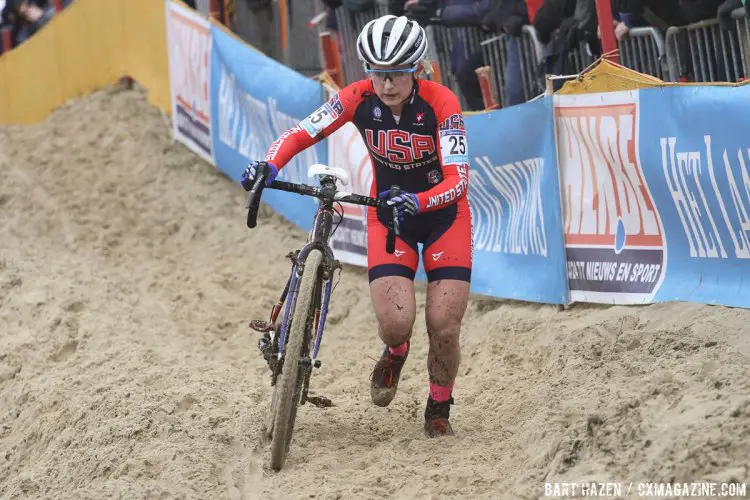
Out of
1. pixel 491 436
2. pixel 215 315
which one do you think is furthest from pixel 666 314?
pixel 215 315

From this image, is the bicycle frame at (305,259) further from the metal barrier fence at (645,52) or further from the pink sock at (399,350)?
the metal barrier fence at (645,52)

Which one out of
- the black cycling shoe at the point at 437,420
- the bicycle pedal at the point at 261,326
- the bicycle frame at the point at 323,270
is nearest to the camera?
the bicycle frame at the point at 323,270

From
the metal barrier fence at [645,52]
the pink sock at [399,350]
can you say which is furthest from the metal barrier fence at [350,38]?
the pink sock at [399,350]

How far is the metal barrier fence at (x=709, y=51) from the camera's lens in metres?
7.83

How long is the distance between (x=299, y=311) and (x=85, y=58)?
11963 mm

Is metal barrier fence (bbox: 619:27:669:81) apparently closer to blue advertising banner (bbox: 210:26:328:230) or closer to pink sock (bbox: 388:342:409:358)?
blue advertising banner (bbox: 210:26:328:230)

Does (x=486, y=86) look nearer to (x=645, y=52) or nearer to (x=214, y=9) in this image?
(x=645, y=52)

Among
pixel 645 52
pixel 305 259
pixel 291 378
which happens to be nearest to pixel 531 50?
pixel 645 52

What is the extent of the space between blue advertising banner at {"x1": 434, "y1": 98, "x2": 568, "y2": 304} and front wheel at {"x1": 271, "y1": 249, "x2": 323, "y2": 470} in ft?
8.82

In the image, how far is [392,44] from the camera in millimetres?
6168

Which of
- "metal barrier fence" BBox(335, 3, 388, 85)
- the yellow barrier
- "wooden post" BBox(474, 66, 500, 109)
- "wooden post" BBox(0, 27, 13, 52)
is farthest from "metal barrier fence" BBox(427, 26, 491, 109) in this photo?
"wooden post" BBox(0, 27, 13, 52)

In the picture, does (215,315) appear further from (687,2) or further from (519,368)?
(687,2)

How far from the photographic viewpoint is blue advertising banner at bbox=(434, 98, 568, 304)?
26.8 ft

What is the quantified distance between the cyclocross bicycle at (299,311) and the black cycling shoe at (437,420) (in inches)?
27.6
